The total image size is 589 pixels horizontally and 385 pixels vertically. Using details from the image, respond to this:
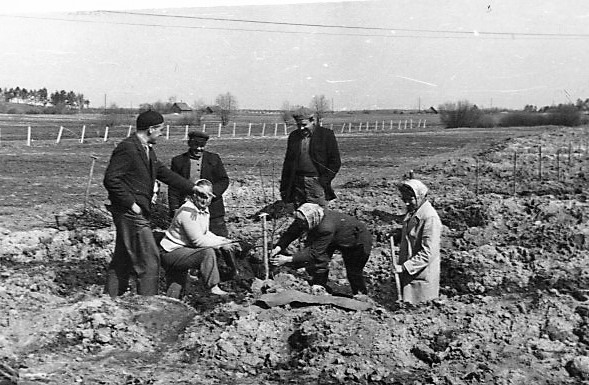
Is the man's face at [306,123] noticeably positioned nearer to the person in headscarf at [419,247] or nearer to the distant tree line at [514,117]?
the person in headscarf at [419,247]

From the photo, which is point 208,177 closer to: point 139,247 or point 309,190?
point 309,190

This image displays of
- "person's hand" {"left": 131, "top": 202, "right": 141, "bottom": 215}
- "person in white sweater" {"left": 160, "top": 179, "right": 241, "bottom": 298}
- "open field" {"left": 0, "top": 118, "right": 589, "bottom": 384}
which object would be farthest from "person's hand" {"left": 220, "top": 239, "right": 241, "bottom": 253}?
"person's hand" {"left": 131, "top": 202, "right": 141, "bottom": 215}

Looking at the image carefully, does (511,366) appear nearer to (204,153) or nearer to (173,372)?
(173,372)

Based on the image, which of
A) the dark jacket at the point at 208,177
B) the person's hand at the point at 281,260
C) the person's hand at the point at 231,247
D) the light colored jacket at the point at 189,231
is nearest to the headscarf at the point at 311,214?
the person's hand at the point at 281,260

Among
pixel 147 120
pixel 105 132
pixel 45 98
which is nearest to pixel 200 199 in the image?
pixel 147 120

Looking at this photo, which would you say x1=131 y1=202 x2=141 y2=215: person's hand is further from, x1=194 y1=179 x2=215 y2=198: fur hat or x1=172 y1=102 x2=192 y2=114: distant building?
x1=172 y1=102 x2=192 y2=114: distant building

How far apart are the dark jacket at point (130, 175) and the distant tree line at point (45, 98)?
2732 inches

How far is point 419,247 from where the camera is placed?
6.72 meters

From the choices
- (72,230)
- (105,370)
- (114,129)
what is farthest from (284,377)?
(114,129)

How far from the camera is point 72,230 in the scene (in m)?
10.2

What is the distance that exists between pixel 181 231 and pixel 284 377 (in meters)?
2.10

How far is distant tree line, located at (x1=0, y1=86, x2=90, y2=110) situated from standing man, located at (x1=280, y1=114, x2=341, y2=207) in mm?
67810

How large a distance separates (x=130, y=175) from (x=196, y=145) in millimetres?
1433

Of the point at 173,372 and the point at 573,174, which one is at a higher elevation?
the point at 573,174
